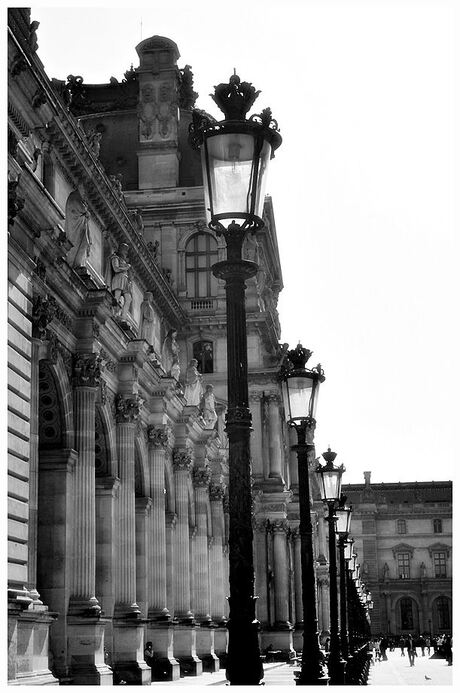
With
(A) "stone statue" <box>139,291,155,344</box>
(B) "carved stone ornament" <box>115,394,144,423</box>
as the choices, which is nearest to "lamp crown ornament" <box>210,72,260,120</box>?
(B) "carved stone ornament" <box>115,394,144,423</box>

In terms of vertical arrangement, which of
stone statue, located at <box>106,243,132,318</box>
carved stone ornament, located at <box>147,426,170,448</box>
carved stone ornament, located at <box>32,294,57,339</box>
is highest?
stone statue, located at <box>106,243,132,318</box>

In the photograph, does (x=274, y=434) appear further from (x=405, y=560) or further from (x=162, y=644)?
(x=405, y=560)

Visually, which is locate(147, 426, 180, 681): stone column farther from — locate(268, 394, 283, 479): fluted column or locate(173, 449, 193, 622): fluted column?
locate(268, 394, 283, 479): fluted column

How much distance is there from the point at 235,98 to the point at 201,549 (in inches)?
1423

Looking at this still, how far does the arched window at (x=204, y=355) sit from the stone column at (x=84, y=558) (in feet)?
90.1

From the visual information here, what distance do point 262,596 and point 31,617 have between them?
40401 mm

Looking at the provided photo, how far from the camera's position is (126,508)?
31656 mm

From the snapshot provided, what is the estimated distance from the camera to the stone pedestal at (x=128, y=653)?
3045 centimetres

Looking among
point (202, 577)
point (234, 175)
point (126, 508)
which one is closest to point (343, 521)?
point (126, 508)

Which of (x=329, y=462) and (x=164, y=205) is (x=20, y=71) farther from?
(x=164, y=205)

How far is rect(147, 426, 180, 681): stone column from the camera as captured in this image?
3553 centimetres

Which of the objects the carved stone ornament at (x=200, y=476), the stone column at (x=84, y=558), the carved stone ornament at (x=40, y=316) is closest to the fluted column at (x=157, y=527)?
the carved stone ornament at (x=200, y=476)

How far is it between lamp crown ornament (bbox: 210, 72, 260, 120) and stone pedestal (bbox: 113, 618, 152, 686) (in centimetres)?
2250

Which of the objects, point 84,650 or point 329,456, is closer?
point 329,456
